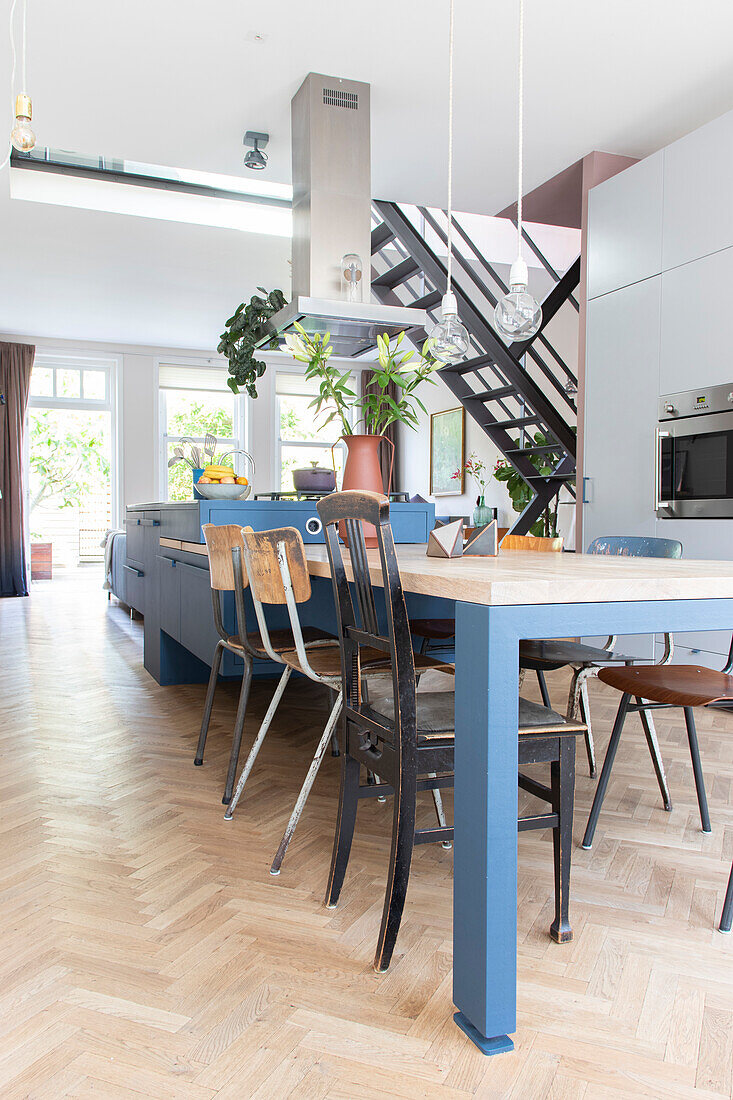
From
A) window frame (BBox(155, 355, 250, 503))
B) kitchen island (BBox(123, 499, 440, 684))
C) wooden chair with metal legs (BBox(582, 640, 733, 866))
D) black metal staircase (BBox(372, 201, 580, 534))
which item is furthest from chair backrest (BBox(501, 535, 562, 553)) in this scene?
window frame (BBox(155, 355, 250, 503))

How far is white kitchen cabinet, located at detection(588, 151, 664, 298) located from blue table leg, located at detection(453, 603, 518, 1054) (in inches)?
128

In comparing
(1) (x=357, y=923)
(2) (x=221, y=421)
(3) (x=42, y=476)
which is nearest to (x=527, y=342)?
(1) (x=357, y=923)

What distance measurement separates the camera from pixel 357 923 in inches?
62.6

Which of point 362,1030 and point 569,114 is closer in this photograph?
point 362,1030

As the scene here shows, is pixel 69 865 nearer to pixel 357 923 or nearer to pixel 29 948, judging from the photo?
pixel 29 948

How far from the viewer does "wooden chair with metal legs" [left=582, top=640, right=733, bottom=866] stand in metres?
1.78

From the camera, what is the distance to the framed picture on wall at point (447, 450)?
8.18 metres

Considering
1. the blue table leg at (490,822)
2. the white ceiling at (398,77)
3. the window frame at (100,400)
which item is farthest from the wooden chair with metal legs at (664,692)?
the window frame at (100,400)

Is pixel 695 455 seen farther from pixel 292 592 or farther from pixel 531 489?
pixel 292 592

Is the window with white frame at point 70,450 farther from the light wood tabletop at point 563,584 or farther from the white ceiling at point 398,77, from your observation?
the light wood tabletop at point 563,584

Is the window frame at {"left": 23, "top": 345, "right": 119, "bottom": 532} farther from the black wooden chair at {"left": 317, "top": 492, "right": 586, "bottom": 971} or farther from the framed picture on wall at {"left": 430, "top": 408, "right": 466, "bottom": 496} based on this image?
the black wooden chair at {"left": 317, "top": 492, "right": 586, "bottom": 971}

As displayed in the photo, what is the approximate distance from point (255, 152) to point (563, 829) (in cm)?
406

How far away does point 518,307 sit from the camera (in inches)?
87.6

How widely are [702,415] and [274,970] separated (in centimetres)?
308
